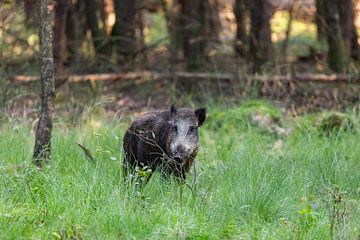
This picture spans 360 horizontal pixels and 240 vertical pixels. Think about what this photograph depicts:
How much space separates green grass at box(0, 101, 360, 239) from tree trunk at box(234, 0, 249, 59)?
5.65 meters

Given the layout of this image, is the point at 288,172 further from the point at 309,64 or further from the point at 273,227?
the point at 309,64

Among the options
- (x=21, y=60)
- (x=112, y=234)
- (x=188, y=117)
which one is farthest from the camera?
(x=21, y=60)

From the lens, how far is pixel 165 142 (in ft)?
22.1

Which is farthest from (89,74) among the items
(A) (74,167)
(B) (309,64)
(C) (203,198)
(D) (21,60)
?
(C) (203,198)

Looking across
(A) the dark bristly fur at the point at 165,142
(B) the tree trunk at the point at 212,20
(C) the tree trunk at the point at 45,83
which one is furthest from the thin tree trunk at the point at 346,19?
(C) the tree trunk at the point at 45,83

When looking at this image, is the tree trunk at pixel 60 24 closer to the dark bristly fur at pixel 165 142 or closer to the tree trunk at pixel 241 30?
the tree trunk at pixel 241 30

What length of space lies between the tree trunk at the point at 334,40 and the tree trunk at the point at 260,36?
1145 mm

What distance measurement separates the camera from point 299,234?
17.8 ft

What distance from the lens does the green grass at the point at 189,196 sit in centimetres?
550

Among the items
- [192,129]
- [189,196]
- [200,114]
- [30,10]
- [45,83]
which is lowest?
Result: [189,196]

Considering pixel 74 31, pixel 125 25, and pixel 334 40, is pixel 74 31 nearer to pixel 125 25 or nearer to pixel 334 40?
pixel 125 25

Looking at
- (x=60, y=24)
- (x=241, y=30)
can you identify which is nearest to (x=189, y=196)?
(x=241, y=30)

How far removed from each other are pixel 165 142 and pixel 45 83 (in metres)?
1.42

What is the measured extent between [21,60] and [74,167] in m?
7.26
